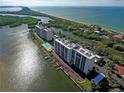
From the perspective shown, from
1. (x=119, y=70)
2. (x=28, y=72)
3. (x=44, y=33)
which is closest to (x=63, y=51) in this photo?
(x=28, y=72)

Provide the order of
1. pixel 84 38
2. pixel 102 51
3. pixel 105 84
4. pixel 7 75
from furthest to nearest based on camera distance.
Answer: pixel 84 38 < pixel 102 51 < pixel 7 75 < pixel 105 84

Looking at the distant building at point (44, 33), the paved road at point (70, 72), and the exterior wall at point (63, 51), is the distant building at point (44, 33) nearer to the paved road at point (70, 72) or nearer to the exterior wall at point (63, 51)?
the exterior wall at point (63, 51)

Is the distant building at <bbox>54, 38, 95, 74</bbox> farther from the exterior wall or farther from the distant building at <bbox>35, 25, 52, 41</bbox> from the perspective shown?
the distant building at <bbox>35, 25, 52, 41</bbox>

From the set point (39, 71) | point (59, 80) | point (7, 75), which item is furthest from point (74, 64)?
point (7, 75)

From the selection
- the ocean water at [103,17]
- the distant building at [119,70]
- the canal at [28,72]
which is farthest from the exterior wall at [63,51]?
the ocean water at [103,17]

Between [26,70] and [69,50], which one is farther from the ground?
[69,50]

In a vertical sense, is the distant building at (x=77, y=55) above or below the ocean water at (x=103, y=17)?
above

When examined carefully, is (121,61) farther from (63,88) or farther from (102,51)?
(63,88)
